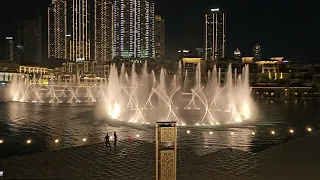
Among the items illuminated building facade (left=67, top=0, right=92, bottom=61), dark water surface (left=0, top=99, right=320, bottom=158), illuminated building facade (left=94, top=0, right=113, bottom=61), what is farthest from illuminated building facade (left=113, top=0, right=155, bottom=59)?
dark water surface (left=0, top=99, right=320, bottom=158)

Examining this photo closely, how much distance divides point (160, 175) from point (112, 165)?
344 centimetres

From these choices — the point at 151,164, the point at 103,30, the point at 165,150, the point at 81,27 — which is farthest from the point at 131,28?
the point at 165,150

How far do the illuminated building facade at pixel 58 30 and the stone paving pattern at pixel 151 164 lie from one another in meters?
134

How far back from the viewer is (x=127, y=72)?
9256 cm

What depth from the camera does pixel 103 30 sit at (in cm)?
12644

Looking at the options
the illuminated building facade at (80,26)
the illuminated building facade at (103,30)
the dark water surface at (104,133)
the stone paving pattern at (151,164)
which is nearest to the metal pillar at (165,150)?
the stone paving pattern at (151,164)

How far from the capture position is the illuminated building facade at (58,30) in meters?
138

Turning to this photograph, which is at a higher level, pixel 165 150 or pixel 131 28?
pixel 131 28

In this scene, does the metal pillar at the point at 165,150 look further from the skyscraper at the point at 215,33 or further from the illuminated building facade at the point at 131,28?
the skyscraper at the point at 215,33

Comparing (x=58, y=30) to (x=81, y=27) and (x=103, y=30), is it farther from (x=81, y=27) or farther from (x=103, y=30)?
(x=103, y=30)

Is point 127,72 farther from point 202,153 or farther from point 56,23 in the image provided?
point 202,153

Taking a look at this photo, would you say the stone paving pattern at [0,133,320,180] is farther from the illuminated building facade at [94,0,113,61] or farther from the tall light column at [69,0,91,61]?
the tall light column at [69,0,91,61]

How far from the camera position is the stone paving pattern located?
9.52 metres

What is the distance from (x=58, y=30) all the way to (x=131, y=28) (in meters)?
40.4
